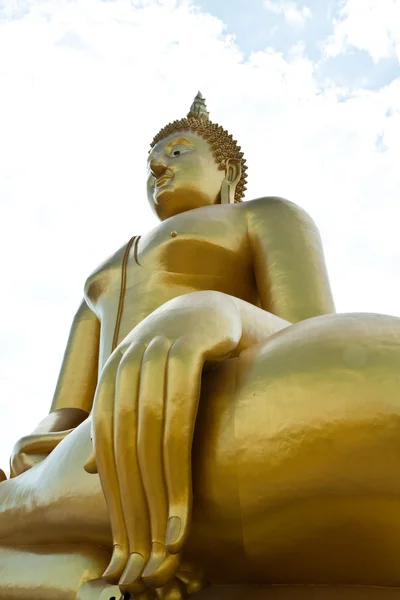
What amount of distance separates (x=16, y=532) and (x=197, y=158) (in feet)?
5.94

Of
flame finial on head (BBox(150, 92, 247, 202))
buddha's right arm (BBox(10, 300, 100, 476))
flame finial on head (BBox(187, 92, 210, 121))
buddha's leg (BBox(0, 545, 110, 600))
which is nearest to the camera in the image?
buddha's leg (BBox(0, 545, 110, 600))

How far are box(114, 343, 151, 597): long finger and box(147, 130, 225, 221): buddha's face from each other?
1.81 m

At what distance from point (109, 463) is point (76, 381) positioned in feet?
5.14

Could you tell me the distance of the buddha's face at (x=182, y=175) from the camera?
114 inches

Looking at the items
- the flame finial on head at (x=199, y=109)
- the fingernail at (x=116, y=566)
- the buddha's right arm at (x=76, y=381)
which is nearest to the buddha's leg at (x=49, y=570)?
the fingernail at (x=116, y=566)

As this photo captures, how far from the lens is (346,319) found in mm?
1217

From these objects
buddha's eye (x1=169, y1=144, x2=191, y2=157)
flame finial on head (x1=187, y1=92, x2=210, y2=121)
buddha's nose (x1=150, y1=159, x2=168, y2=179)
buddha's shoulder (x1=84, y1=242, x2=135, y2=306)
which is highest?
flame finial on head (x1=187, y1=92, x2=210, y2=121)

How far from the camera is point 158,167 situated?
2.91 meters

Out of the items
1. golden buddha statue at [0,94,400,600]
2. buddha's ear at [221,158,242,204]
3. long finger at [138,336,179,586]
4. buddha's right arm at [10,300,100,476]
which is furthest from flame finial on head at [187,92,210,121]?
long finger at [138,336,179,586]

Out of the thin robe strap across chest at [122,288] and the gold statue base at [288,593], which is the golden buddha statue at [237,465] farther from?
the thin robe strap across chest at [122,288]

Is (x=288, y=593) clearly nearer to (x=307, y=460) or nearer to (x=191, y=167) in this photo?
(x=307, y=460)

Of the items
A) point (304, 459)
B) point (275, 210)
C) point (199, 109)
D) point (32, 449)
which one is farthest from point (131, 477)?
point (199, 109)

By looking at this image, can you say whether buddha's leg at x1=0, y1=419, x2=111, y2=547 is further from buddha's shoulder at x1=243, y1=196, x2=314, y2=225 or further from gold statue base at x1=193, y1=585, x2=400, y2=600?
buddha's shoulder at x1=243, y1=196, x2=314, y2=225

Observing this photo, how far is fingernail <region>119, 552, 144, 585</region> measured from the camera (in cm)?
107
